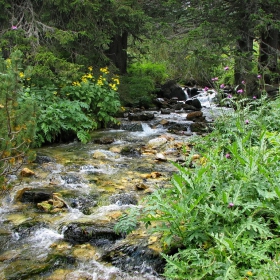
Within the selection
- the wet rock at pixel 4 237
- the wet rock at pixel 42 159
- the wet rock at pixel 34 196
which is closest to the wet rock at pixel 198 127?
the wet rock at pixel 42 159

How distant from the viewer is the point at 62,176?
5.66 meters

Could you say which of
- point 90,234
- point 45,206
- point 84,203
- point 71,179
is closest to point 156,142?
point 71,179

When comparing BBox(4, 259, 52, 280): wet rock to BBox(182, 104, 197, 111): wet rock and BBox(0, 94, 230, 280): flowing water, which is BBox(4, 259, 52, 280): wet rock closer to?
BBox(0, 94, 230, 280): flowing water

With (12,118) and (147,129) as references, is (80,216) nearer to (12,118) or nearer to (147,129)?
(12,118)

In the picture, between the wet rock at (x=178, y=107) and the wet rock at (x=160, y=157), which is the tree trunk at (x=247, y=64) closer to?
the wet rock at (x=178, y=107)

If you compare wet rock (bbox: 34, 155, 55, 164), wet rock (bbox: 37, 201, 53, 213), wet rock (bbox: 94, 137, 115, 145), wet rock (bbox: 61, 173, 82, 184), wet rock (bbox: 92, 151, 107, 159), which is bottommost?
wet rock (bbox: 37, 201, 53, 213)

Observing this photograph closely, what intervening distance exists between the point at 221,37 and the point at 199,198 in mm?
A: 7841

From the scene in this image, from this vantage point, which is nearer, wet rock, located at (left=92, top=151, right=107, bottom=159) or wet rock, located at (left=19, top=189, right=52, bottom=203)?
wet rock, located at (left=19, top=189, right=52, bottom=203)

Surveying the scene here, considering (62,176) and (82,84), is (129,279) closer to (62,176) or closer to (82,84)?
(62,176)

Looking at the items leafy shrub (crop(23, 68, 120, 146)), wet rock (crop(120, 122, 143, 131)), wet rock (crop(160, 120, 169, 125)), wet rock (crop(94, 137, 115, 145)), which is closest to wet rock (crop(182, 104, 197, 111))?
wet rock (crop(160, 120, 169, 125))

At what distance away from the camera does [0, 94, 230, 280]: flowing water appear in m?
3.29

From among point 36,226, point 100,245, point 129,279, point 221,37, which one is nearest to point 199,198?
point 129,279

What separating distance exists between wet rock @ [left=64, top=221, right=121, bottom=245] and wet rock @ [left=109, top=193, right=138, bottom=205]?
0.73 meters

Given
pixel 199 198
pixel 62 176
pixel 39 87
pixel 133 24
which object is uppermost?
pixel 133 24
